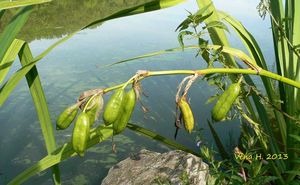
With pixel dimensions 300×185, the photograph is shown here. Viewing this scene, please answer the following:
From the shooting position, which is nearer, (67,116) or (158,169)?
(67,116)

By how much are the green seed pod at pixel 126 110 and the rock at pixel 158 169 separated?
112 cm

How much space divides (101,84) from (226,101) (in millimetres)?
3548

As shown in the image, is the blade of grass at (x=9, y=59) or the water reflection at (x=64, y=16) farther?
the water reflection at (x=64, y=16)

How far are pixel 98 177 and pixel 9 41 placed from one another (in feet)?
5.75

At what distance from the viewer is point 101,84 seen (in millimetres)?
→ 4074

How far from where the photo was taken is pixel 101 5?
930 centimetres

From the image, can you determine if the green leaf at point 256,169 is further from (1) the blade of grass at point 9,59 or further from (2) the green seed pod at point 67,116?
Result: (1) the blade of grass at point 9,59

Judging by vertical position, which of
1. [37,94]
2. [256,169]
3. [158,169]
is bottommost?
[158,169]

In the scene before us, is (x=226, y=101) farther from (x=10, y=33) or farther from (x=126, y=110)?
(x=10, y=33)

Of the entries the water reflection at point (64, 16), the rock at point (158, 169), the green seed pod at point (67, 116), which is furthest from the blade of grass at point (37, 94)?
the water reflection at point (64, 16)

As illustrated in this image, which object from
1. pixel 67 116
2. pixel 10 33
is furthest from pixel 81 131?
pixel 10 33

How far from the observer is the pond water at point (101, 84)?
8.61 feet

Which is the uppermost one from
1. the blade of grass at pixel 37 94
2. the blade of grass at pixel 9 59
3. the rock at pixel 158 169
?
the blade of grass at pixel 9 59

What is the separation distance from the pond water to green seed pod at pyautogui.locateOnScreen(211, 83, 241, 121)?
5.7 inches
